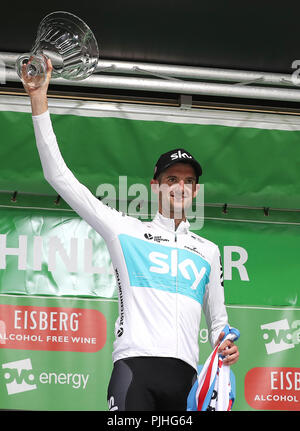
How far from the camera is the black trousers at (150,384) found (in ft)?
8.14

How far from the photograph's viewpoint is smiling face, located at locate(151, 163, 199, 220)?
2840 millimetres

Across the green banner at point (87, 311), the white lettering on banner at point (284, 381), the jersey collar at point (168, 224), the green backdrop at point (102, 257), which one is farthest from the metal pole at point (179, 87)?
the white lettering on banner at point (284, 381)

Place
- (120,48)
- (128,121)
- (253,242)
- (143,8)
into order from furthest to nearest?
(253,242) → (128,121) → (120,48) → (143,8)

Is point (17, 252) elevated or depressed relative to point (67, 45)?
depressed

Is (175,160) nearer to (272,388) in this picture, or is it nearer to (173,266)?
(173,266)

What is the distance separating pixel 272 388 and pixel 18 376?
5.00 feet

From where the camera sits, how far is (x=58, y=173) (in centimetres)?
258

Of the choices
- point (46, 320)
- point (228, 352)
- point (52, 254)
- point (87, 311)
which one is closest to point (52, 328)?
point (46, 320)

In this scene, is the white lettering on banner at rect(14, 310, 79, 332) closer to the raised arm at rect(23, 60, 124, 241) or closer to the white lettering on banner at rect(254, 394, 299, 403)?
the white lettering on banner at rect(254, 394, 299, 403)

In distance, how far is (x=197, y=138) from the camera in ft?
14.7

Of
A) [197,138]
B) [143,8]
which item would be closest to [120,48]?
[143,8]

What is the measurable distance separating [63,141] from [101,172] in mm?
295

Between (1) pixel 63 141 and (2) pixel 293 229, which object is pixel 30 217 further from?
(2) pixel 293 229

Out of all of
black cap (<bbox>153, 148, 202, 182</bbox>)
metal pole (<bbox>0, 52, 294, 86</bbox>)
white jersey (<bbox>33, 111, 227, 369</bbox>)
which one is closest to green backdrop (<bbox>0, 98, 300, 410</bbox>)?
metal pole (<bbox>0, 52, 294, 86</bbox>)
